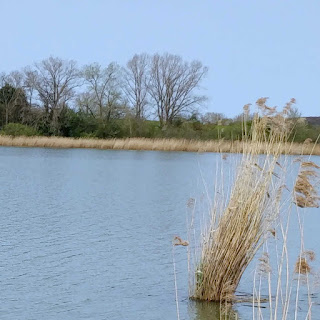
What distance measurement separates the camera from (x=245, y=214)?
561cm

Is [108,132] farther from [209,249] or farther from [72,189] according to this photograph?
[209,249]

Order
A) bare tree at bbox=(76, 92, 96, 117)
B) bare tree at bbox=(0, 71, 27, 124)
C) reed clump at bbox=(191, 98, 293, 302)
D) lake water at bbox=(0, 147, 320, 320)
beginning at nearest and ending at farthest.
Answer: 1. reed clump at bbox=(191, 98, 293, 302)
2. lake water at bbox=(0, 147, 320, 320)
3. bare tree at bbox=(0, 71, 27, 124)
4. bare tree at bbox=(76, 92, 96, 117)

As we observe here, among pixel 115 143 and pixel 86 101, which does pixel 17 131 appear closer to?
pixel 115 143

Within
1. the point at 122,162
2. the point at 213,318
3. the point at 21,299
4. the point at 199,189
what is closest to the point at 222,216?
the point at 213,318

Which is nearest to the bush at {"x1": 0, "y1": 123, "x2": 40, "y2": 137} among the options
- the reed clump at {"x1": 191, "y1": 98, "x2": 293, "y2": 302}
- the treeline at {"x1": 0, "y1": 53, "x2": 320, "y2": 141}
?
the treeline at {"x1": 0, "y1": 53, "x2": 320, "y2": 141}

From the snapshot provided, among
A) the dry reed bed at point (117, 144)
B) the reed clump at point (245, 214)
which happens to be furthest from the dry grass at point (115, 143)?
the reed clump at point (245, 214)

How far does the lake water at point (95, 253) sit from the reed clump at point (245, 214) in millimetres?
364

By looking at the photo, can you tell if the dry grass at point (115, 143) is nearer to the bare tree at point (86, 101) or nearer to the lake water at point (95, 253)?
the bare tree at point (86, 101)

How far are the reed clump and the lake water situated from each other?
0.36 m

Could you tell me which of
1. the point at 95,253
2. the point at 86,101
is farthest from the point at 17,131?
the point at 95,253

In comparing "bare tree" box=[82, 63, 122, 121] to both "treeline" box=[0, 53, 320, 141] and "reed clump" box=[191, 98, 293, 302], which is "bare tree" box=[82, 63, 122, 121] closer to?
"treeline" box=[0, 53, 320, 141]

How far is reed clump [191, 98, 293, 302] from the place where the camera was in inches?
220

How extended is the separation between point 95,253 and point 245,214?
2756 mm

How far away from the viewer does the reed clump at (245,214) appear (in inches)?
220
